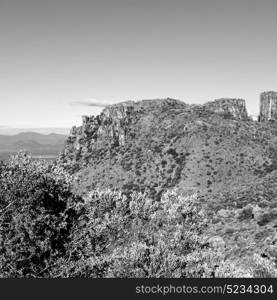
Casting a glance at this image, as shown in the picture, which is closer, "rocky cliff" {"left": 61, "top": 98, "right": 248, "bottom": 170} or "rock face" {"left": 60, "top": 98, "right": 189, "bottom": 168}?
"rocky cliff" {"left": 61, "top": 98, "right": 248, "bottom": 170}

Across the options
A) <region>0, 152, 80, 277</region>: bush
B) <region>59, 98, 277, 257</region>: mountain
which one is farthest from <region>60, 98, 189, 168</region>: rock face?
<region>0, 152, 80, 277</region>: bush

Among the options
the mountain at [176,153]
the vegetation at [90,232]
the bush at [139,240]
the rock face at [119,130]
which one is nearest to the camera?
the vegetation at [90,232]

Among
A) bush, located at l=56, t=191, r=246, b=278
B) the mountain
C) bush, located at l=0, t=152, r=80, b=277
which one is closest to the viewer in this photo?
bush, located at l=0, t=152, r=80, b=277

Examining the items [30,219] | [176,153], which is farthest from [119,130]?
[30,219]

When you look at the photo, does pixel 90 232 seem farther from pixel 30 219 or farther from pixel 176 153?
pixel 176 153

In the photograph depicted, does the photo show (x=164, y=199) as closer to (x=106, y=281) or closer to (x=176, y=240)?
(x=176, y=240)

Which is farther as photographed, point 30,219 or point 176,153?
point 176,153

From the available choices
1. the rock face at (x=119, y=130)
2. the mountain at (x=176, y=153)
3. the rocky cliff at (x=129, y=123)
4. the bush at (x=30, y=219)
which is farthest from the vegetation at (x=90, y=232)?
the rock face at (x=119, y=130)

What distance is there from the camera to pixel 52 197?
19.7 metres

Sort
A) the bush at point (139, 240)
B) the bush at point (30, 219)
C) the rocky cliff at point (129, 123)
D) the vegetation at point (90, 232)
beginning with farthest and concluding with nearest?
the rocky cliff at point (129, 123), the bush at point (139, 240), the vegetation at point (90, 232), the bush at point (30, 219)

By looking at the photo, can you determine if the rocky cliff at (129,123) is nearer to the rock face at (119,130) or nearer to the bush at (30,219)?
the rock face at (119,130)

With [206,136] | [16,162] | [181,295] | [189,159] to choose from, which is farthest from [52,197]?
[206,136]

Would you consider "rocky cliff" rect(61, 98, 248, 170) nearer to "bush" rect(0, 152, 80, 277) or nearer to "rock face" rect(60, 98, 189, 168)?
"rock face" rect(60, 98, 189, 168)

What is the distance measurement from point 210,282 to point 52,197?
315 inches
